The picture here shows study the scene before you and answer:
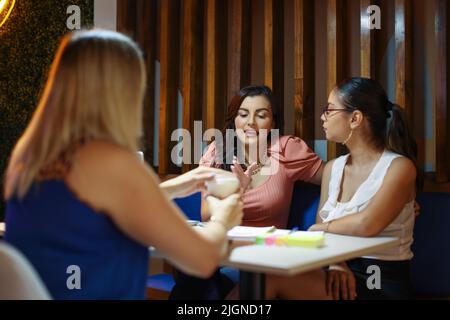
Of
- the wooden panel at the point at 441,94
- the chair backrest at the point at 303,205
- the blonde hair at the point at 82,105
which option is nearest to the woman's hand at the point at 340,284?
the chair backrest at the point at 303,205

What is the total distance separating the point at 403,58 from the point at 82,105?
2.01 metres

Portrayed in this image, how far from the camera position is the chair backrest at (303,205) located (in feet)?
9.61

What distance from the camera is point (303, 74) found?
3.18 meters

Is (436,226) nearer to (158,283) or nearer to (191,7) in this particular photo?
(158,283)

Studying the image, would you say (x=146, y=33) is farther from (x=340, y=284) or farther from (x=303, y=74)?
(x=340, y=284)

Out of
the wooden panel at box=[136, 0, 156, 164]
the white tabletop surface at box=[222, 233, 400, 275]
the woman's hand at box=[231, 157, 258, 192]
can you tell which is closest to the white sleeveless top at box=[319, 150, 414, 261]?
the white tabletop surface at box=[222, 233, 400, 275]

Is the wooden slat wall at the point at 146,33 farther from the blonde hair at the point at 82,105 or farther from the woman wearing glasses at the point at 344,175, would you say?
the blonde hair at the point at 82,105

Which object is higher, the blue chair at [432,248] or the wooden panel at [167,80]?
the wooden panel at [167,80]

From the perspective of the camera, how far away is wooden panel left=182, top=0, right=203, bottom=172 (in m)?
3.75

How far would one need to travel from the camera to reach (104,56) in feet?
4.41

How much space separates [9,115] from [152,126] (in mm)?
1129

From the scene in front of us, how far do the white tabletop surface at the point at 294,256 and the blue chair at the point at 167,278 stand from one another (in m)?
1.15

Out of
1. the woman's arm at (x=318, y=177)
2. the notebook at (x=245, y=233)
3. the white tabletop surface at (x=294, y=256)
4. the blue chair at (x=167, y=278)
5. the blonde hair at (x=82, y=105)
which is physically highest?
the blonde hair at (x=82, y=105)

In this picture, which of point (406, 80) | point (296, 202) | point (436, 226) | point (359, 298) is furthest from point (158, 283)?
point (406, 80)
